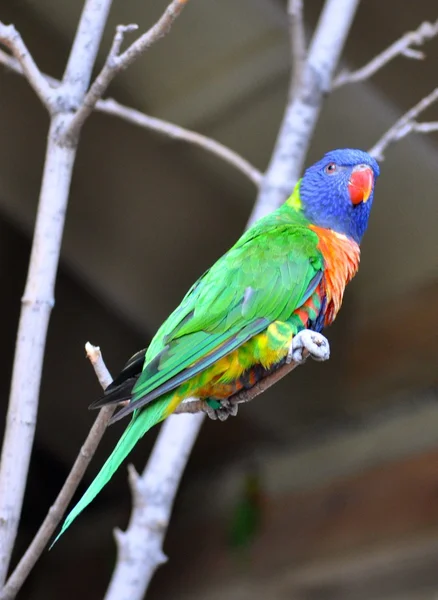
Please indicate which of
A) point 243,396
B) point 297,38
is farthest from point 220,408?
point 297,38

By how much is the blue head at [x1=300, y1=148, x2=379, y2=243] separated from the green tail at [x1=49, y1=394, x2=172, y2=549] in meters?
0.75

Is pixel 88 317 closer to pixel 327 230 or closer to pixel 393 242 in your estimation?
pixel 393 242

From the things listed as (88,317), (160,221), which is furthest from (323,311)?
(88,317)

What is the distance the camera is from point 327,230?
1954 millimetres

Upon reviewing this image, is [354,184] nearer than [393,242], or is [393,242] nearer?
[354,184]

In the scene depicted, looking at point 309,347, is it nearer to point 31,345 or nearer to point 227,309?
point 227,309

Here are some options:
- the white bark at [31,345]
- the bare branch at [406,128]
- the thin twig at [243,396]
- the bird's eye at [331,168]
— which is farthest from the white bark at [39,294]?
the bare branch at [406,128]

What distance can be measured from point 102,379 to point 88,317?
5.83 ft

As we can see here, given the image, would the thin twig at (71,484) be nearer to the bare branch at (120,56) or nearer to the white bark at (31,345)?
the white bark at (31,345)

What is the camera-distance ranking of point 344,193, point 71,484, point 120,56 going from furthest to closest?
point 344,193, point 120,56, point 71,484

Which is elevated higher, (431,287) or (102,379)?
(431,287)

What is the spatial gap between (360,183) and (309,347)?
2.52 ft

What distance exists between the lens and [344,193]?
1985 mm

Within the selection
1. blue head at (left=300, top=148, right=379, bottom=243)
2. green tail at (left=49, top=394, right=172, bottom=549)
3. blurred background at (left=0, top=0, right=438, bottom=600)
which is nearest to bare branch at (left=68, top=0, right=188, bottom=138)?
green tail at (left=49, top=394, right=172, bottom=549)
